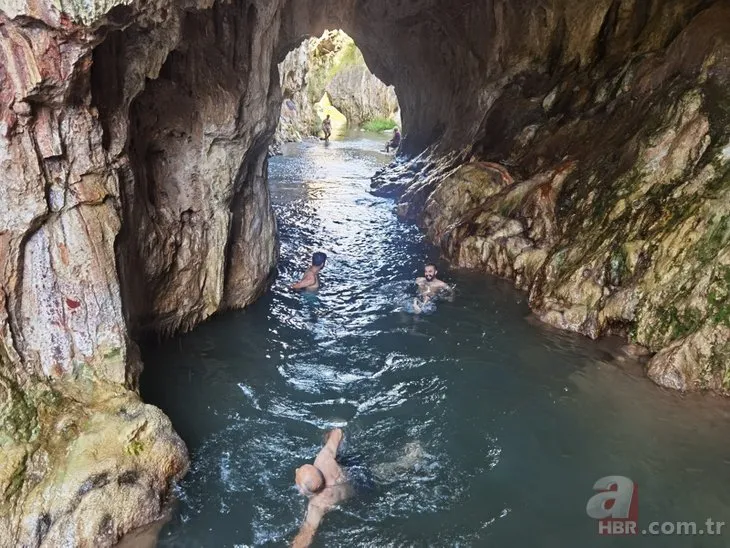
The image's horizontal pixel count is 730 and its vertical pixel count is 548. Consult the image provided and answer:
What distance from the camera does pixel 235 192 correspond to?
29.5 feet

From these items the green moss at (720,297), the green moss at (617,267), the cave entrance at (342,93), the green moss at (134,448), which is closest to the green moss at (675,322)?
the green moss at (720,297)

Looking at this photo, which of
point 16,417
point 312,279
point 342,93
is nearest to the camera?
point 16,417

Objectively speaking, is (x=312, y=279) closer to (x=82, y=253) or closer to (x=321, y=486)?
(x=82, y=253)

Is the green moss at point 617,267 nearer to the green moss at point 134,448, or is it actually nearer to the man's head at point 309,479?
the man's head at point 309,479

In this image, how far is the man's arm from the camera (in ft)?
16.6

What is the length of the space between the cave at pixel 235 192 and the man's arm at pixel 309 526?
4.68 ft

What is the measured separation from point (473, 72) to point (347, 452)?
13.6 metres

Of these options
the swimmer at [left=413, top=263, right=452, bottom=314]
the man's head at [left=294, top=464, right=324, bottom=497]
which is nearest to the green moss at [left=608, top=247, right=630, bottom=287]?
the swimmer at [left=413, top=263, right=452, bottom=314]

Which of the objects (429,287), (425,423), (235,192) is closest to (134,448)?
(425,423)

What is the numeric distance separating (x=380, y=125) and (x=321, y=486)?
4280 cm

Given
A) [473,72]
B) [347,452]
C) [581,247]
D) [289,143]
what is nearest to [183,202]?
[347,452]

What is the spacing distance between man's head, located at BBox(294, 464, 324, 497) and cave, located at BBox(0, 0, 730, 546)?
137 centimetres

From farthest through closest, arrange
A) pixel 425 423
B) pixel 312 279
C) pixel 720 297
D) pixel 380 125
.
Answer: pixel 380 125 < pixel 312 279 < pixel 720 297 < pixel 425 423

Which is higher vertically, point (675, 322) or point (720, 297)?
point (720, 297)
